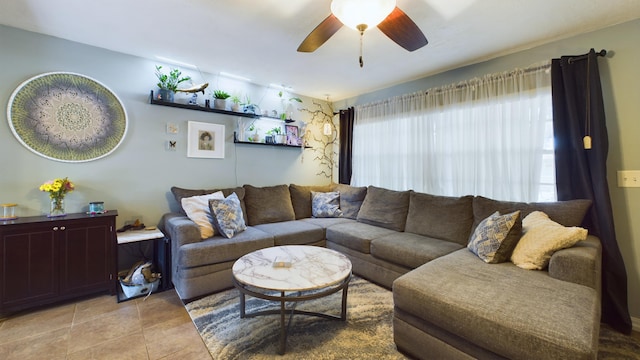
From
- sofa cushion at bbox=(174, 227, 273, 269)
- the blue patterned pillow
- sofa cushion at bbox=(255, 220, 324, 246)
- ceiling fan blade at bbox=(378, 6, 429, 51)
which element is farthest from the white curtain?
the blue patterned pillow

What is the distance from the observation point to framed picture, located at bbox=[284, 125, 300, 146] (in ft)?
13.4

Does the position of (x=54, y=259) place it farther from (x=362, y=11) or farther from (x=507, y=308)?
(x=507, y=308)

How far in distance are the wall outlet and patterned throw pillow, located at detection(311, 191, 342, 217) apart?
2.76 m

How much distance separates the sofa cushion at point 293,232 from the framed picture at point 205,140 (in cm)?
115

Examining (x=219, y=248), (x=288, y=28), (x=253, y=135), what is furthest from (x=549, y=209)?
(x=253, y=135)

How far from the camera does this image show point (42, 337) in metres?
1.85

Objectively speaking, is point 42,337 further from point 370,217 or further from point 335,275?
point 370,217

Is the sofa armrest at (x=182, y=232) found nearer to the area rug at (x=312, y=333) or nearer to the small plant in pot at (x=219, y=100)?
the area rug at (x=312, y=333)

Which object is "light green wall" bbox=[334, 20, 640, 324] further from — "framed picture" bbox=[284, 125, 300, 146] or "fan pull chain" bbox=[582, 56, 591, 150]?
"framed picture" bbox=[284, 125, 300, 146]

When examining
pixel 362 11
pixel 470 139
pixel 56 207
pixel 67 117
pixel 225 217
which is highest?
pixel 362 11

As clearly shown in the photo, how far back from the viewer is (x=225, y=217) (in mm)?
2695

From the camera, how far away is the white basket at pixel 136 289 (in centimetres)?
243

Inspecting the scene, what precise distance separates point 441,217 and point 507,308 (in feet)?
5.01

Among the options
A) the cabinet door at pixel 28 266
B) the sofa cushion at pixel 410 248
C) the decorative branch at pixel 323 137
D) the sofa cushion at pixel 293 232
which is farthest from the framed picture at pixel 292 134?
the cabinet door at pixel 28 266
